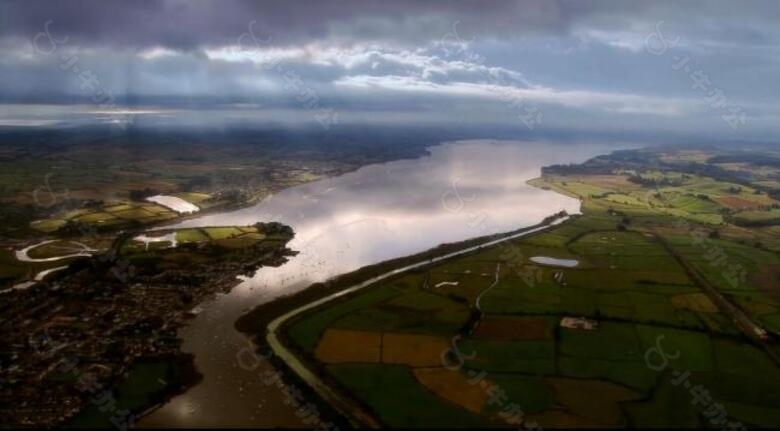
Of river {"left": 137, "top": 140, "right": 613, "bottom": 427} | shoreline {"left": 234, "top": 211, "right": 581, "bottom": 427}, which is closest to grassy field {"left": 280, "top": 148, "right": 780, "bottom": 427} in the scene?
shoreline {"left": 234, "top": 211, "right": 581, "bottom": 427}

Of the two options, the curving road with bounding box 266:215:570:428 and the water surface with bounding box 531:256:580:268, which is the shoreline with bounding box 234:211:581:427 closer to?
the curving road with bounding box 266:215:570:428

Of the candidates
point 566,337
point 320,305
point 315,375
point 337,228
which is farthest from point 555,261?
point 315,375

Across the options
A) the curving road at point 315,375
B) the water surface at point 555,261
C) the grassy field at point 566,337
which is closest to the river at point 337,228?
the curving road at point 315,375

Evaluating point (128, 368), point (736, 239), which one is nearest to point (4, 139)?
point (128, 368)

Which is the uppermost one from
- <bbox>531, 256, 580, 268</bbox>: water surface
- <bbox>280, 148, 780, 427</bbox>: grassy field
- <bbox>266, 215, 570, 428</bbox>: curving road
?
<bbox>531, 256, 580, 268</bbox>: water surface

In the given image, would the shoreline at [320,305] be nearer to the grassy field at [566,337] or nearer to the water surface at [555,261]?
the grassy field at [566,337]

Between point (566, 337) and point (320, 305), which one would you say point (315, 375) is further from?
point (566, 337)
